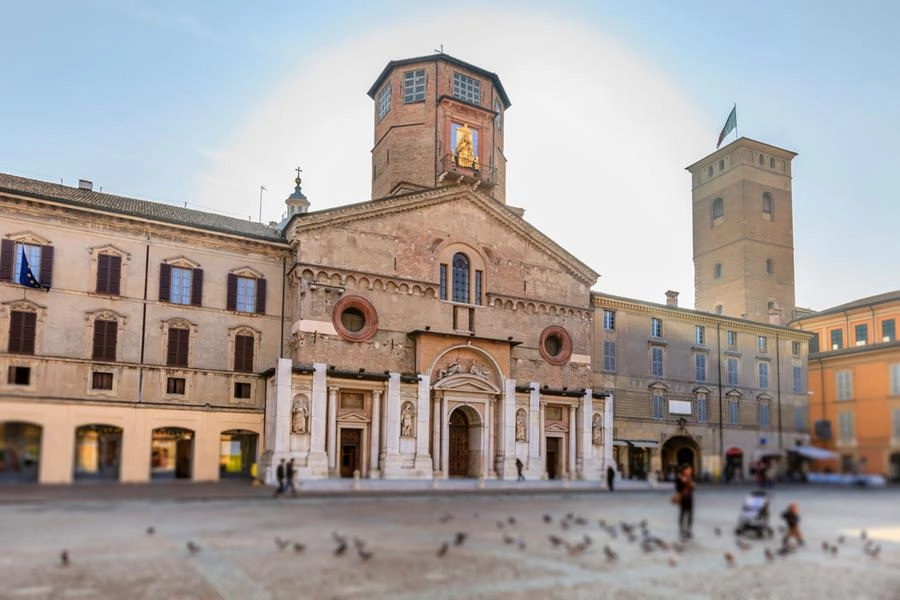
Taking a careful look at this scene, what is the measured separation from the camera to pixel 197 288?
52.6 m

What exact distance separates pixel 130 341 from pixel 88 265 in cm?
510

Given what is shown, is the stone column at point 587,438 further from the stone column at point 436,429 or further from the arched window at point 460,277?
the arched window at point 460,277

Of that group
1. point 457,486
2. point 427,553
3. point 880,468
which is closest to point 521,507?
point 427,553

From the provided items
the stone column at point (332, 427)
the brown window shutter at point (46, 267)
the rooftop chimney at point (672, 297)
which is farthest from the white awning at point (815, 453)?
the rooftop chimney at point (672, 297)

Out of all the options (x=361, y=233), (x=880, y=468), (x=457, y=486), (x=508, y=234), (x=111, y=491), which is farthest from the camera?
(x=508, y=234)

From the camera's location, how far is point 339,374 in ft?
172

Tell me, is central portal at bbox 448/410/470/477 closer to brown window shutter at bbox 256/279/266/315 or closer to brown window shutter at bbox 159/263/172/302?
brown window shutter at bbox 256/279/266/315

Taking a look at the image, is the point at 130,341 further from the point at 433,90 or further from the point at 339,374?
the point at 433,90

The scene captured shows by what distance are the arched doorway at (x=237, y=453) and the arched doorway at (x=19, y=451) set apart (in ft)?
33.9

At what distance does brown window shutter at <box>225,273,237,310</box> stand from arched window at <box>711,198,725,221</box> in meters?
64.2

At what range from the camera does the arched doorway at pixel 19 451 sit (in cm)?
4503

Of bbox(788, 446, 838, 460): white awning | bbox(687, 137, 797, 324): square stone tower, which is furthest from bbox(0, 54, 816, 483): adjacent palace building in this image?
bbox(687, 137, 797, 324): square stone tower

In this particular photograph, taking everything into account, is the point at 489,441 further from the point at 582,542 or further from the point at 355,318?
the point at 582,542

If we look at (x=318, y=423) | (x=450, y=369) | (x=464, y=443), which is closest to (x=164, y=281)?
(x=318, y=423)
